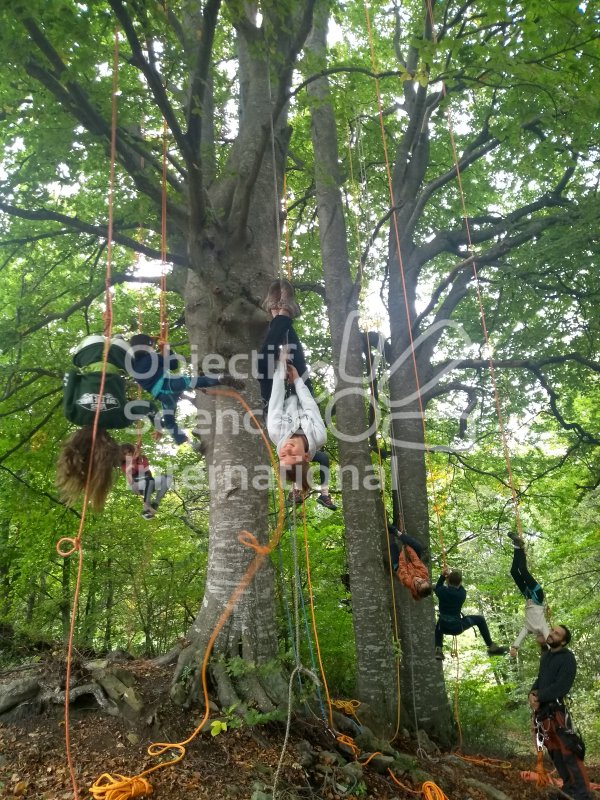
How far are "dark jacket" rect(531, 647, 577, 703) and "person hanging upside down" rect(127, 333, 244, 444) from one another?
153 inches

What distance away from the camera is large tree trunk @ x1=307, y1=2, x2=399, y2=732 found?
18.7ft

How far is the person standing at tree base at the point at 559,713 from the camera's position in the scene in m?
4.86

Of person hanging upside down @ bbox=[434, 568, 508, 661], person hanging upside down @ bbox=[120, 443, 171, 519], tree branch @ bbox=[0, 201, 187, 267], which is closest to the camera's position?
person hanging upside down @ bbox=[120, 443, 171, 519]

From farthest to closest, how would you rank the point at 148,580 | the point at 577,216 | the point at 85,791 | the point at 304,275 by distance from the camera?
the point at 304,275, the point at 148,580, the point at 577,216, the point at 85,791

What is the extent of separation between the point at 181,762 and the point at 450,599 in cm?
359

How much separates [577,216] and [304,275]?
14.5 ft

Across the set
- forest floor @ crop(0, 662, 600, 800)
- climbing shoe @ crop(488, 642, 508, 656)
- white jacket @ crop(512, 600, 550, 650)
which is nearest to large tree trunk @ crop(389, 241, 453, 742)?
climbing shoe @ crop(488, 642, 508, 656)

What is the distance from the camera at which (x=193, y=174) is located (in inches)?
162

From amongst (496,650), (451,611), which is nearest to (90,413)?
(451,611)

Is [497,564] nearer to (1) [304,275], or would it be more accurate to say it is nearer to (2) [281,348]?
(1) [304,275]

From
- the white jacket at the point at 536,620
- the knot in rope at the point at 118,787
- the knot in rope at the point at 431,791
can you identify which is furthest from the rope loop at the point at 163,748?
the white jacket at the point at 536,620

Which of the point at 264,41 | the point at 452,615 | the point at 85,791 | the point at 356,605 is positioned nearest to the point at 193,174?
the point at 264,41

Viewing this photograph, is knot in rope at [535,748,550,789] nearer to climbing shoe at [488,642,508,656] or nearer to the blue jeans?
climbing shoe at [488,642,508,656]

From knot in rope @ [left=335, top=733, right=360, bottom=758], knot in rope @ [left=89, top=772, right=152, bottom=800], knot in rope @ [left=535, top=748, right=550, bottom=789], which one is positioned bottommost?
knot in rope @ [left=535, top=748, right=550, bottom=789]
